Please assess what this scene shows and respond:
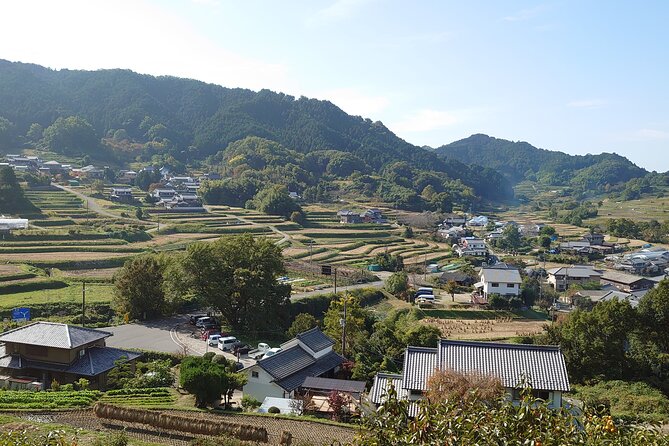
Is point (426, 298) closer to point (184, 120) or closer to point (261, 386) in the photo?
point (261, 386)

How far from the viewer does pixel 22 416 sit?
14930mm

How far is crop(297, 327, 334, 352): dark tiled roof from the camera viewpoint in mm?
23438

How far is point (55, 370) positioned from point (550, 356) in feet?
59.9

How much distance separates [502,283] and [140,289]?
25.8 meters

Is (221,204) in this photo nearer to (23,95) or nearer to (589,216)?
(589,216)

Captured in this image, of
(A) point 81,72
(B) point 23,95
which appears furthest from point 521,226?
(A) point 81,72

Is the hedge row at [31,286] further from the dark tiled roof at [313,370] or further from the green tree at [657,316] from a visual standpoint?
the green tree at [657,316]

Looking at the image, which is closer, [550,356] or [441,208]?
[550,356]

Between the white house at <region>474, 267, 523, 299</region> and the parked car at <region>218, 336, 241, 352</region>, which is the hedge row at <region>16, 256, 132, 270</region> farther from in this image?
the white house at <region>474, 267, 523, 299</region>

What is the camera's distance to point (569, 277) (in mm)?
48500

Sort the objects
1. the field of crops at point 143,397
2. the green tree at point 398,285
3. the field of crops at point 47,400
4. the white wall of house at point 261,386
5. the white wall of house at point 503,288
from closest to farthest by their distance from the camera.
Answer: the field of crops at point 47,400, the field of crops at point 143,397, the white wall of house at point 261,386, the white wall of house at point 503,288, the green tree at point 398,285

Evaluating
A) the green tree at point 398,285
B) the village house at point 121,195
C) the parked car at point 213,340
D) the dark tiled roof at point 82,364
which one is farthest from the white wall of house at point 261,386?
the village house at point 121,195

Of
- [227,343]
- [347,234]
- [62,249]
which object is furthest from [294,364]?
[347,234]

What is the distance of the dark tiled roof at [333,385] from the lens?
64.9 feet
